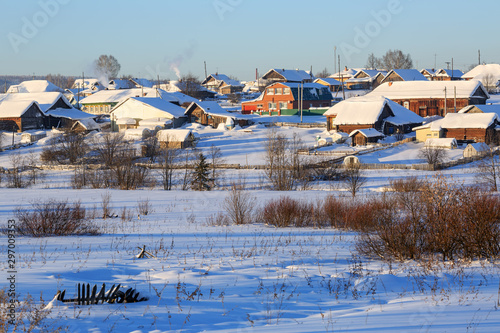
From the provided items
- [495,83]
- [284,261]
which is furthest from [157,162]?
[495,83]

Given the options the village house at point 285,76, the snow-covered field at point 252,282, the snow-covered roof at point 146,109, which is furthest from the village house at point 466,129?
the village house at point 285,76

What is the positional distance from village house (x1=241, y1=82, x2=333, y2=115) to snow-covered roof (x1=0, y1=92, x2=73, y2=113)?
2576cm

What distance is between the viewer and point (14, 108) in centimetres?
6706

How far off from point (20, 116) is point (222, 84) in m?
63.9

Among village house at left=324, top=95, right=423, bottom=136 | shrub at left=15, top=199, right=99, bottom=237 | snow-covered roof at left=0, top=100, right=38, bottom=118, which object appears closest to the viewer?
shrub at left=15, top=199, right=99, bottom=237

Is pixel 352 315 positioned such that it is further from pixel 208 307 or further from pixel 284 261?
pixel 284 261

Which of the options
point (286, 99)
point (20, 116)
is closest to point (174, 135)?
point (20, 116)

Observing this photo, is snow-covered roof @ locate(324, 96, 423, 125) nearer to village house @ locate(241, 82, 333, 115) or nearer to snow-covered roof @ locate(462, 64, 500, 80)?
village house @ locate(241, 82, 333, 115)

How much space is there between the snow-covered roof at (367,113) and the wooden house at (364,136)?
3.10 m

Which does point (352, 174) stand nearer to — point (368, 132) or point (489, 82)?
point (368, 132)

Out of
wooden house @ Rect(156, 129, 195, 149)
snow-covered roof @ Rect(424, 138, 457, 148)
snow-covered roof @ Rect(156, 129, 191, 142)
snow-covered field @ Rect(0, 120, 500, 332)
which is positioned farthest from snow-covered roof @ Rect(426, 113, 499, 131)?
snow-covered field @ Rect(0, 120, 500, 332)

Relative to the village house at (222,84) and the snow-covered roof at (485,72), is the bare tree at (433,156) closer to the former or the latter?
the snow-covered roof at (485,72)

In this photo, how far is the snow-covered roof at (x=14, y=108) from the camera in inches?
2601

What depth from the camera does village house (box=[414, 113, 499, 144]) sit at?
52.2m
